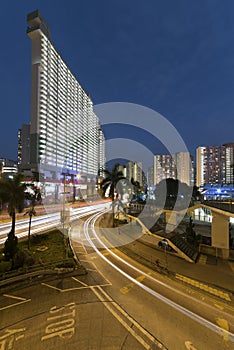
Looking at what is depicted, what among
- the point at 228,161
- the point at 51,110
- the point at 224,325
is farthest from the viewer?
the point at 228,161

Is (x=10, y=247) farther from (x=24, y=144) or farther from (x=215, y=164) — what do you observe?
(x=215, y=164)

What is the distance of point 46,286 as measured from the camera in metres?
12.3

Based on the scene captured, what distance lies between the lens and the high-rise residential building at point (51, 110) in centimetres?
10638

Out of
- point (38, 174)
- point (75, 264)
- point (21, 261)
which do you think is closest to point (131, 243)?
point (75, 264)

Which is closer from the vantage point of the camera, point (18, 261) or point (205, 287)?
point (205, 287)

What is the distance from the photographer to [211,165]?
16662cm

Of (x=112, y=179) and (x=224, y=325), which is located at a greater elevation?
(x=112, y=179)

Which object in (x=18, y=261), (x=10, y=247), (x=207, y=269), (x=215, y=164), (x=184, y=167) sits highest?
(x=215, y=164)

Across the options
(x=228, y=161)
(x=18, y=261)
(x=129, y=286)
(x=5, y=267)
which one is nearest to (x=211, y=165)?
(x=228, y=161)

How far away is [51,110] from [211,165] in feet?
455

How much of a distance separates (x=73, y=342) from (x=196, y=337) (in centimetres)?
552

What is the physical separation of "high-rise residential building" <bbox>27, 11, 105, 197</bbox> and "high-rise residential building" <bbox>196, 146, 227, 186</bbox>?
102042 millimetres

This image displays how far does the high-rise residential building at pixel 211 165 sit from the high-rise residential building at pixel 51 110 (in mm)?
102042

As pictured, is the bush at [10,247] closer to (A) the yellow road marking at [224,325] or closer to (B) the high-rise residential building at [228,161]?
(A) the yellow road marking at [224,325]
